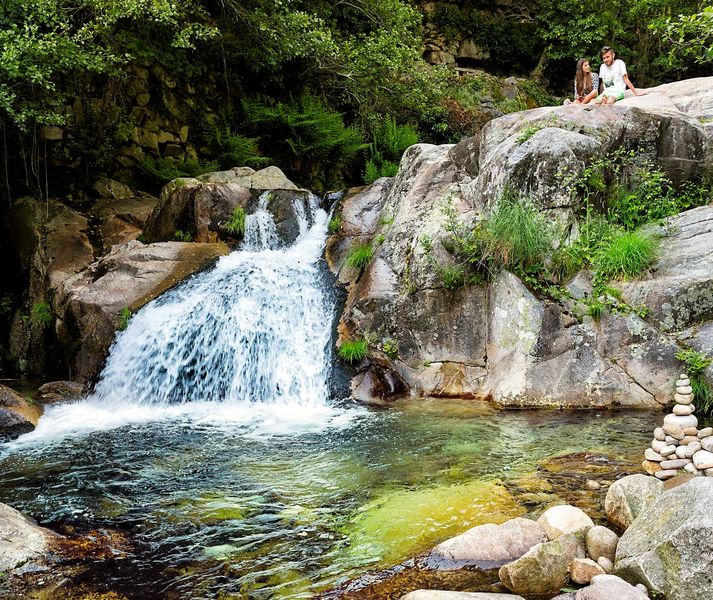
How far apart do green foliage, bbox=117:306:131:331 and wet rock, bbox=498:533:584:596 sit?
26.0 feet

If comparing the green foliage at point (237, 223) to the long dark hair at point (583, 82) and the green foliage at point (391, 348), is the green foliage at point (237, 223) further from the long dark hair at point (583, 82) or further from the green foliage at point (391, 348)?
the long dark hair at point (583, 82)

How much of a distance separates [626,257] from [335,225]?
5.73m

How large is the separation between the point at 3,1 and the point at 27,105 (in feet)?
5.56

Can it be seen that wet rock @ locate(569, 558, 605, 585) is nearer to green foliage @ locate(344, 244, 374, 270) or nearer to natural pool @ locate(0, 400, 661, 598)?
natural pool @ locate(0, 400, 661, 598)

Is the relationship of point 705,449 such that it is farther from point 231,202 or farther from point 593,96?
point 231,202

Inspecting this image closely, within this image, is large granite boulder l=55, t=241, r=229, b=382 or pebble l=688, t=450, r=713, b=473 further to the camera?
large granite boulder l=55, t=241, r=229, b=382

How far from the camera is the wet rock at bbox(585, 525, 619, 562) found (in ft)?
11.0

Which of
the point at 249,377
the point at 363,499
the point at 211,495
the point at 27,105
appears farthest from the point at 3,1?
the point at 363,499

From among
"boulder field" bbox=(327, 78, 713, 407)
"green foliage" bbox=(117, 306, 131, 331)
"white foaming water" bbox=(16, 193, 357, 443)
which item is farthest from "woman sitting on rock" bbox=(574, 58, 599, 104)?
"green foliage" bbox=(117, 306, 131, 331)

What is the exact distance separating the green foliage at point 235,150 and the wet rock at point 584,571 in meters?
13.0

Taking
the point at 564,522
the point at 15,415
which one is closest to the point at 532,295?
the point at 564,522

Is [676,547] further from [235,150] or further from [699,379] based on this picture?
[235,150]

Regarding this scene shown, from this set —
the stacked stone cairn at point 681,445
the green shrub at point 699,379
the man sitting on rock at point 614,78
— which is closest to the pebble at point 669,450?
the stacked stone cairn at point 681,445

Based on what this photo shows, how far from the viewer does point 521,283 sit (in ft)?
27.0
